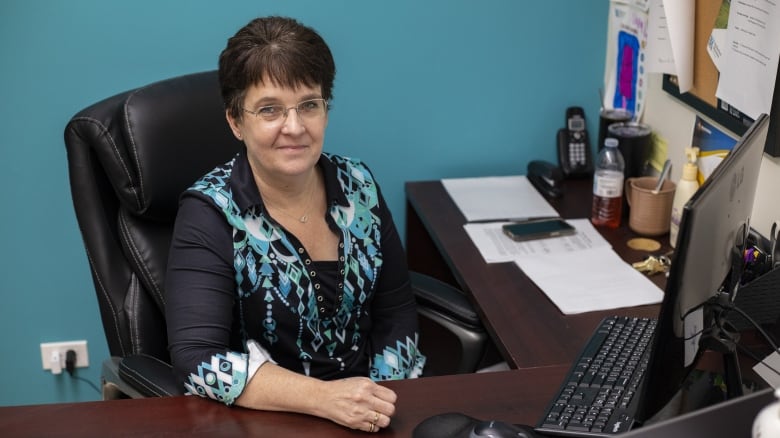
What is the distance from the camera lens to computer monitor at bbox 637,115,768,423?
43.1 inches

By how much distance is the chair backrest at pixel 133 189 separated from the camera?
67.9 inches

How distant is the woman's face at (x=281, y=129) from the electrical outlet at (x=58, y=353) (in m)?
1.16

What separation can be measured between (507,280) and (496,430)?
0.73m

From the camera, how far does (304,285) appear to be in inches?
67.2

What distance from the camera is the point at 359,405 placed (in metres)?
1.32

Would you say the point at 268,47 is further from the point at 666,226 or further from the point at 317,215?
the point at 666,226

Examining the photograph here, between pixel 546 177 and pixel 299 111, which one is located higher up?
pixel 299 111

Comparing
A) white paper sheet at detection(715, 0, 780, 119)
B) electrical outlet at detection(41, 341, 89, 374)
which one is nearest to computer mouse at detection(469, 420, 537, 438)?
white paper sheet at detection(715, 0, 780, 119)

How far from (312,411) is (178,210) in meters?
0.54

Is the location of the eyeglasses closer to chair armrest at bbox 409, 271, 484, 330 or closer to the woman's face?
the woman's face

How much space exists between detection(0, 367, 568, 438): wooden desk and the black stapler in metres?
1.00

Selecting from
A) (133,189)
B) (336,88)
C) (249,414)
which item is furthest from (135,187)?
(336,88)

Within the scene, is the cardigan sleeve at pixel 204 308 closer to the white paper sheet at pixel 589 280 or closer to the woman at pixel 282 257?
the woman at pixel 282 257

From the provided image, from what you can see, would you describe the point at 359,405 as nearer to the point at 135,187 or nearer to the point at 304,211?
the point at 304,211
